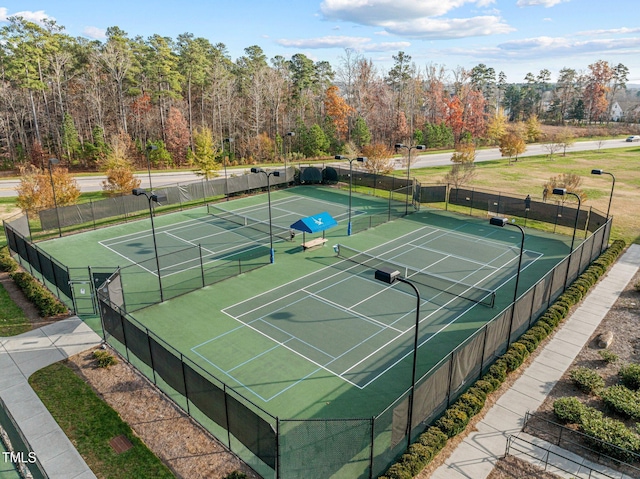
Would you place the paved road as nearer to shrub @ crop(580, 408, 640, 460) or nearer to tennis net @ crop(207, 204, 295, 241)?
tennis net @ crop(207, 204, 295, 241)

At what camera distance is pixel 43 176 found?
3406cm

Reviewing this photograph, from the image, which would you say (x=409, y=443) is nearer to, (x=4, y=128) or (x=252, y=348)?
(x=252, y=348)

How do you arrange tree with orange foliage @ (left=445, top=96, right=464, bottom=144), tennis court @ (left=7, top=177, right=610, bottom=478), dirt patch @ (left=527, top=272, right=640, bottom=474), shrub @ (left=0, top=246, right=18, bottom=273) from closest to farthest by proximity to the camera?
tennis court @ (left=7, top=177, right=610, bottom=478) → dirt patch @ (left=527, top=272, right=640, bottom=474) → shrub @ (left=0, top=246, right=18, bottom=273) → tree with orange foliage @ (left=445, top=96, right=464, bottom=144)

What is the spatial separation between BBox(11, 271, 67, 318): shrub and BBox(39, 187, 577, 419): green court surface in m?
3.29

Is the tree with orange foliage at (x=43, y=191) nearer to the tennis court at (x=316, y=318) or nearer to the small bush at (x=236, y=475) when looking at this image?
the tennis court at (x=316, y=318)

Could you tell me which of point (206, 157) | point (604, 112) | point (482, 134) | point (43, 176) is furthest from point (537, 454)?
point (604, 112)

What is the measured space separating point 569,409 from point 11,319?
76.4ft

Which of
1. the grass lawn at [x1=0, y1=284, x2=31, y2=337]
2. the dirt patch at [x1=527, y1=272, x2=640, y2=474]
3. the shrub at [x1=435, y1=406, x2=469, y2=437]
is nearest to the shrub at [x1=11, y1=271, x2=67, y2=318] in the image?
the grass lawn at [x1=0, y1=284, x2=31, y2=337]

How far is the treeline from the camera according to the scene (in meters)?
63.2

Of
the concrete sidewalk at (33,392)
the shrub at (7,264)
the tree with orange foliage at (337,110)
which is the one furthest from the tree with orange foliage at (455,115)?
the concrete sidewalk at (33,392)

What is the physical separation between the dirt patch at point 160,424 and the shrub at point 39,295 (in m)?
4.35

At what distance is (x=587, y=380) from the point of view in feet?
52.9

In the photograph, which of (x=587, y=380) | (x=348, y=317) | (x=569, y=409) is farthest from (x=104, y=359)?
(x=587, y=380)

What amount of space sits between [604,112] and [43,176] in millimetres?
131651
